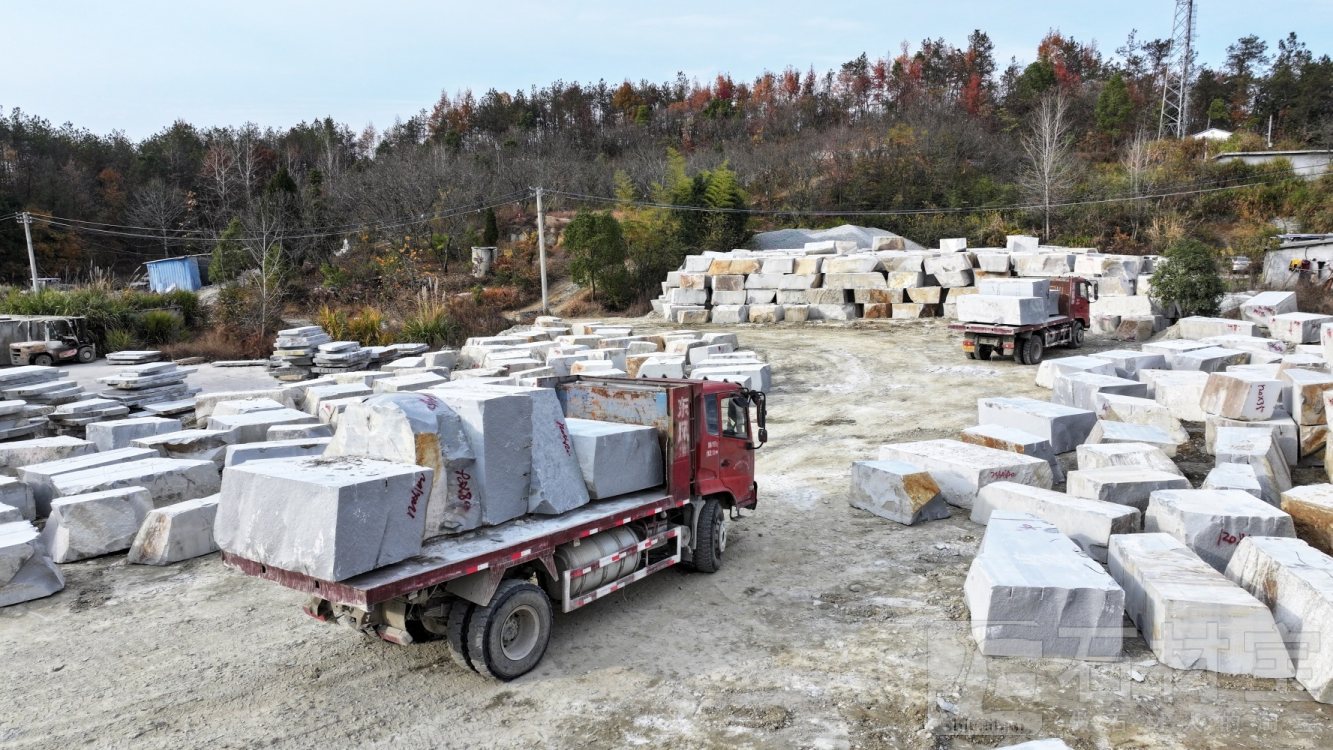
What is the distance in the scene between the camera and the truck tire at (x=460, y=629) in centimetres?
534

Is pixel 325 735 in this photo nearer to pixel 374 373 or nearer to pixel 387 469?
pixel 387 469

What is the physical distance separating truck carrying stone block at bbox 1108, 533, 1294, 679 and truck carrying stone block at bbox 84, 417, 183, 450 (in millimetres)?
11567

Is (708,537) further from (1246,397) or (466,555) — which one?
(1246,397)

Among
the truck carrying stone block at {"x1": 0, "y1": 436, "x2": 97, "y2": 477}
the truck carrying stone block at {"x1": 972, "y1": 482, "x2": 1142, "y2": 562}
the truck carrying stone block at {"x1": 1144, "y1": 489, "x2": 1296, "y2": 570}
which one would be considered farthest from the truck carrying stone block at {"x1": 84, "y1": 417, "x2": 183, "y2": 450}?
the truck carrying stone block at {"x1": 1144, "y1": 489, "x2": 1296, "y2": 570}

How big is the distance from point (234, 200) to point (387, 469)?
165 feet

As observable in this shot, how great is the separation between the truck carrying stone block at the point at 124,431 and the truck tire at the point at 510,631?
8.02 m

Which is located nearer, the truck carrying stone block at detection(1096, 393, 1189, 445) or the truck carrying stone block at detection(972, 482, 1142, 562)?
the truck carrying stone block at detection(972, 482, 1142, 562)

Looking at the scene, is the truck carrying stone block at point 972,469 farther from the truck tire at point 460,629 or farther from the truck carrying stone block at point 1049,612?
the truck tire at point 460,629

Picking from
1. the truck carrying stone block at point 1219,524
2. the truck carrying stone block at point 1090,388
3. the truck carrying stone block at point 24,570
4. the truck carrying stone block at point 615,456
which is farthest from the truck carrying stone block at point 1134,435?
the truck carrying stone block at point 24,570

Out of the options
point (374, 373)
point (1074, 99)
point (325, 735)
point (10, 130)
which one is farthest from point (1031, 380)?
point (10, 130)

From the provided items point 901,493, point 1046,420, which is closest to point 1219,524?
point 901,493

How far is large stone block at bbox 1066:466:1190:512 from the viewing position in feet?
26.1

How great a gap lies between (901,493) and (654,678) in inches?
160

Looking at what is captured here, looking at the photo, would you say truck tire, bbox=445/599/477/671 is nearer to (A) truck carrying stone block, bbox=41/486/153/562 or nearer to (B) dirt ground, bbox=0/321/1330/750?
(B) dirt ground, bbox=0/321/1330/750
